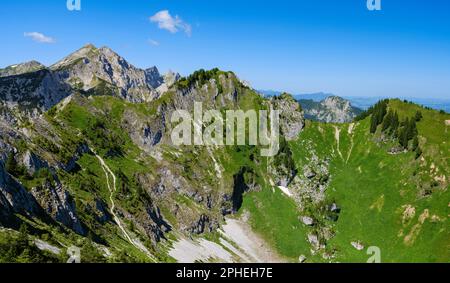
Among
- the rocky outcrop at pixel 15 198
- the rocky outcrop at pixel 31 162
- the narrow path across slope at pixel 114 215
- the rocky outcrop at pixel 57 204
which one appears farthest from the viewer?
the narrow path across slope at pixel 114 215

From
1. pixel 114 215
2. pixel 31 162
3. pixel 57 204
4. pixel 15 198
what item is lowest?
pixel 114 215

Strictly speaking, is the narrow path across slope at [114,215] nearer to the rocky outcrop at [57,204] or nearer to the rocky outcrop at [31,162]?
the rocky outcrop at [57,204]

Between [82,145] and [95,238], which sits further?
[82,145]

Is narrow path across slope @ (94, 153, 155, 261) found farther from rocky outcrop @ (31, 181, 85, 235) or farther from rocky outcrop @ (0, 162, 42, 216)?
rocky outcrop @ (0, 162, 42, 216)

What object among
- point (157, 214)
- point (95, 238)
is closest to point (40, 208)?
point (95, 238)

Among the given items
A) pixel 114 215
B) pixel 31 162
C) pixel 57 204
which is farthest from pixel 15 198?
pixel 114 215

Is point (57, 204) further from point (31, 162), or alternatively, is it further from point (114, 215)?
point (114, 215)

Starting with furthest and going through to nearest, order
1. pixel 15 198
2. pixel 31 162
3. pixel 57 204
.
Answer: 1. pixel 31 162
2. pixel 57 204
3. pixel 15 198

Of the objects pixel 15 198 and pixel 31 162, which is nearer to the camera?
pixel 15 198

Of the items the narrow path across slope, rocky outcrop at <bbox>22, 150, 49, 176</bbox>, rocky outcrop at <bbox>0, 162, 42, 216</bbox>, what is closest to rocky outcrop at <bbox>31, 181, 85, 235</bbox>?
rocky outcrop at <bbox>0, 162, 42, 216</bbox>

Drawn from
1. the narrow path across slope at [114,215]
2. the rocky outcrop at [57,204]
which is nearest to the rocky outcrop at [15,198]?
the rocky outcrop at [57,204]
